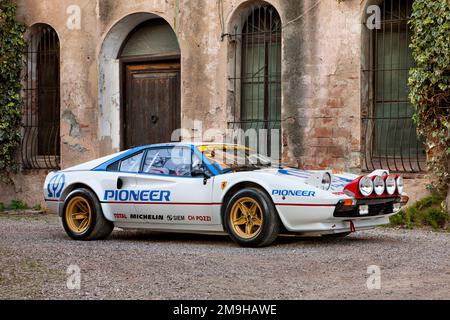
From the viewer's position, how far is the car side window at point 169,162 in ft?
32.9

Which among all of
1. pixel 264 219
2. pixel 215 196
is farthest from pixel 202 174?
pixel 264 219

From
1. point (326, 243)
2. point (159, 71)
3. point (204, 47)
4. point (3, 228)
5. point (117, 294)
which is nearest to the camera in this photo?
point (117, 294)

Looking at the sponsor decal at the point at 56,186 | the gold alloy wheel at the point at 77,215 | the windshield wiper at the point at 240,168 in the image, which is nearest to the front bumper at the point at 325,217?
the windshield wiper at the point at 240,168

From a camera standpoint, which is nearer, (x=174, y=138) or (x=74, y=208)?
(x=74, y=208)

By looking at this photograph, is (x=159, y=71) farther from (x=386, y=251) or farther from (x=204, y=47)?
(x=386, y=251)

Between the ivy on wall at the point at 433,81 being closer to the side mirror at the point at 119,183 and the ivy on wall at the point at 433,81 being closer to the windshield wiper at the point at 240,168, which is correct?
the windshield wiper at the point at 240,168

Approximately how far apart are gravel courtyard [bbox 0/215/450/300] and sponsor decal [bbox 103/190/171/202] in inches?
21.3

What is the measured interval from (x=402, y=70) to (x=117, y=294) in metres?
7.49

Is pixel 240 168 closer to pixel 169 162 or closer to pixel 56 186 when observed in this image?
pixel 169 162

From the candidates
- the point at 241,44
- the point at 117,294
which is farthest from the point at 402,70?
the point at 117,294

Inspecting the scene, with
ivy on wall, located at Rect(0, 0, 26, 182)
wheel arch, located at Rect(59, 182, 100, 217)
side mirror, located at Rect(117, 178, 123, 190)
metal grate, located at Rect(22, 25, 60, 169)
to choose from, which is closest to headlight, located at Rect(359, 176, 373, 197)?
side mirror, located at Rect(117, 178, 123, 190)

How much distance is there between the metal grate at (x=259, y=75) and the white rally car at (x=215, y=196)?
3344mm

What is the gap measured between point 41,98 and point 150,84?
254cm
